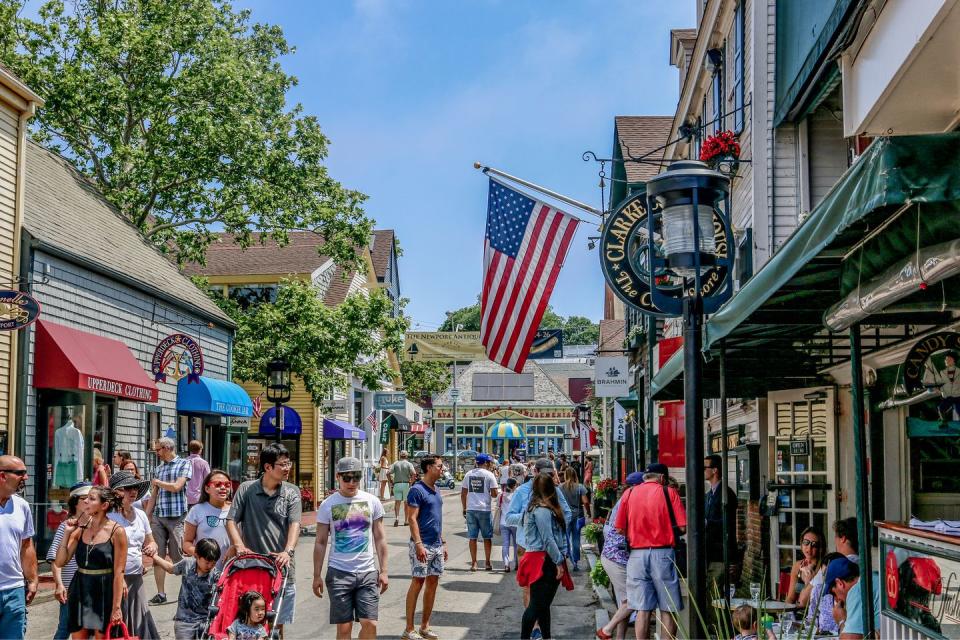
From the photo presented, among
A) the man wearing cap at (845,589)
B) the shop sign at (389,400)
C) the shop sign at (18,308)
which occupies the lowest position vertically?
the man wearing cap at (845,589)

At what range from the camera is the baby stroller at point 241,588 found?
7.45m

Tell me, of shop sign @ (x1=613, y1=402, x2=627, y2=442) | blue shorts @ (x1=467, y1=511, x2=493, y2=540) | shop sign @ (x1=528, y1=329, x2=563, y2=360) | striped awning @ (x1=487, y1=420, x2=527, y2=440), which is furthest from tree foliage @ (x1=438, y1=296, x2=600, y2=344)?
blue shorts @ (x1=467, y1=511, x2=493, y2=540)

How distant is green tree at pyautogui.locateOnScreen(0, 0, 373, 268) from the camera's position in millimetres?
24453

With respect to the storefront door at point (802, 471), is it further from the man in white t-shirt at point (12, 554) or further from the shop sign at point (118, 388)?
the shop sign at point (118, 388)

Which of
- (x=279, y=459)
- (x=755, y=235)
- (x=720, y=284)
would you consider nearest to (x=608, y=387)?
(x=755, y=235)

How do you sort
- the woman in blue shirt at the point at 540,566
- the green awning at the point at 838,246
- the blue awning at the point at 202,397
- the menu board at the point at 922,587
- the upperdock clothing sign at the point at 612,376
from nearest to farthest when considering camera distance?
the green awning at the point at 838,246 → the menu board at the point at 922,587 → the woman in blue shirt at the point at 540,566 → the blue awning at the point at 202,397 → the upperdock clothing sign at the point at 612,376

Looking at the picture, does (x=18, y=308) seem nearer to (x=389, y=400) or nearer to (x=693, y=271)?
(x=693, y=271)

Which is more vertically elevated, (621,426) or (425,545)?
(621,426)

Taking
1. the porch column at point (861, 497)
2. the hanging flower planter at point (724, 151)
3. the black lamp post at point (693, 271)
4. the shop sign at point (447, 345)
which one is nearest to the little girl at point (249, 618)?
the black lamp post at point (693, 271)

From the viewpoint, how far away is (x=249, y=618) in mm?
7395

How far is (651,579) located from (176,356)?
14048mm

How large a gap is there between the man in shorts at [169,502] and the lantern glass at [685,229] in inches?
328

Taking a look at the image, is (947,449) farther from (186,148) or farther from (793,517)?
(186,148)

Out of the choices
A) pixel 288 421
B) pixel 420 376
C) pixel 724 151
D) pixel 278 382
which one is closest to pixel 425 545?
pixel 724 151
